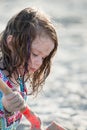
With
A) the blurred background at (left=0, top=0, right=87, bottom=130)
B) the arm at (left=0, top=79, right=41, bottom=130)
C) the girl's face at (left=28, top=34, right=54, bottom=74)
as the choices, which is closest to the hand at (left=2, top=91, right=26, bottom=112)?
the arm at (left=0, top=79, right=41, bottom=130)

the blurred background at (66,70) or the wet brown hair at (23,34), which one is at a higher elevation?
the wet brown hair at (23,34)

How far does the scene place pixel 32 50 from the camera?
9.75 feet

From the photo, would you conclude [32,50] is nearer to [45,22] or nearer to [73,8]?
[45,22]

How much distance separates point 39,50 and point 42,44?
0.10ft

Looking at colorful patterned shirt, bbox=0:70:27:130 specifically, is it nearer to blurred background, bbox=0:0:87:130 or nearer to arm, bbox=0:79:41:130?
arm, bbox=0:79:41:130

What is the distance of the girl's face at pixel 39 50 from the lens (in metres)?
2.96

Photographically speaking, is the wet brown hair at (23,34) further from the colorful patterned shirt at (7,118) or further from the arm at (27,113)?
the arm at (27,113)

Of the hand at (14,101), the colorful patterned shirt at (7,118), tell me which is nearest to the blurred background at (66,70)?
the colorful patterned shirt at (7,118)

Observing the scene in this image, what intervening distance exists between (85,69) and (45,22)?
6.09ft

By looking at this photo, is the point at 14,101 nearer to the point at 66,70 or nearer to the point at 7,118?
the point at 7,118

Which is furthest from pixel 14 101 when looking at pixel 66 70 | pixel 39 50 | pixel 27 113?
pixel 66 70

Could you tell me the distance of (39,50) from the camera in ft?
9.70

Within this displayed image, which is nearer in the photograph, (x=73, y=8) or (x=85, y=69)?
(x=85, y=69)

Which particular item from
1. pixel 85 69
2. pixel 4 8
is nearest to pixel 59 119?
pixel 85 69
